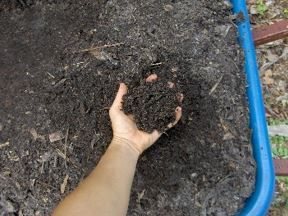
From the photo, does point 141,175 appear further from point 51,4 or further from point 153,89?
point 51,4

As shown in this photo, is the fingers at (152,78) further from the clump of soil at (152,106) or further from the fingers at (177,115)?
the fingers at (177,115)

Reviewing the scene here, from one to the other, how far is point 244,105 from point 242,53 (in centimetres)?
20

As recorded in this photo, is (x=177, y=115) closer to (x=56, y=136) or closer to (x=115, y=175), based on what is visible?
(x=115, y=175)

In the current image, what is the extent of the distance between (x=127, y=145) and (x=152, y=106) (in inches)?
5.9

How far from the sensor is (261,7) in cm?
190

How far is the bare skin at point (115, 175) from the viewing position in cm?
107

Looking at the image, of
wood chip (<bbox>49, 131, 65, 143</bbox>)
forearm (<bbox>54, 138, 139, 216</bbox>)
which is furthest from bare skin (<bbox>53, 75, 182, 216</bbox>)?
wood chip (<bbox>49, 131, 65, 143</bbox>)

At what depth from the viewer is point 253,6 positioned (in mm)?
1908

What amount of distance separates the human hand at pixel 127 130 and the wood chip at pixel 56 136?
8.2 inches

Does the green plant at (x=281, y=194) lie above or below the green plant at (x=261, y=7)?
below

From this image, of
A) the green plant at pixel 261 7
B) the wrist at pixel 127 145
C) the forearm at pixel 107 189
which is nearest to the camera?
the forearm at pixel 107 189

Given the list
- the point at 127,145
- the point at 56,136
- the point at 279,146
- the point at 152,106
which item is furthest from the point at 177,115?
the point at 279,146

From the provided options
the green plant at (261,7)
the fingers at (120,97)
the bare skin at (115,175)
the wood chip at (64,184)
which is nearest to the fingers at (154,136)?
the bare skin at (115,175)

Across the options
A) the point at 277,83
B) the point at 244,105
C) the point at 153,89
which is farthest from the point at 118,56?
the point at 277,83
